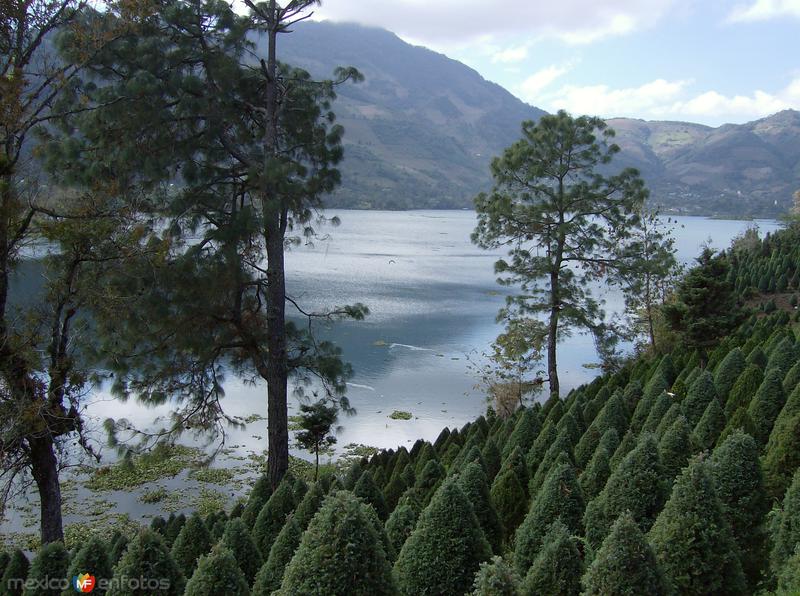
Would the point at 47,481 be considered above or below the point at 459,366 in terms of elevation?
above

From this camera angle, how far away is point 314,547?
4.94m

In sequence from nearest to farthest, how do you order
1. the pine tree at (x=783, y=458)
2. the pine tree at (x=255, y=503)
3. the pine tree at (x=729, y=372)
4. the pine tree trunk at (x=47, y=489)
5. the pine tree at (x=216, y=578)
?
the pine tree at (x=216, y=578)
the pine tree at (x=783, y=458)
the pine tree at (x=255, y=503)
the pine tree trunk at (x=47, y=489)
the pine tree at (x=729, y=372)

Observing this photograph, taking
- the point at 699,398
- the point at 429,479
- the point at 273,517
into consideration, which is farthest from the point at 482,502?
the point at 699,398

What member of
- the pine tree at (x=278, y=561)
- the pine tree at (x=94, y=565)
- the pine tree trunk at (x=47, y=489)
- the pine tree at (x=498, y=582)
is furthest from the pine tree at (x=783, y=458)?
the pine tree trunk at (x=47, y=489)

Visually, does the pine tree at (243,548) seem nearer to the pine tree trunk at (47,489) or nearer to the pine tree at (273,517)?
the pine tree at (273,517)

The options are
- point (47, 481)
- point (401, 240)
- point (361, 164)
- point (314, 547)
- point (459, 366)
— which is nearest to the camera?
point (314, 547)

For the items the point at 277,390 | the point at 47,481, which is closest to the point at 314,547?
the point at 47,481

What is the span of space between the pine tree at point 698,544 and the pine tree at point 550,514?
62.1 inches

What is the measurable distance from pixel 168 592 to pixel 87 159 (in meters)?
10.2

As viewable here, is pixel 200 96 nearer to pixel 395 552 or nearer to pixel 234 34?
pixel 234 34

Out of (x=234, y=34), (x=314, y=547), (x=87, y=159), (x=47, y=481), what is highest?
(x=234, y=34)

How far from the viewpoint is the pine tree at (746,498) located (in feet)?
22.8

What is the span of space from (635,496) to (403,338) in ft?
117

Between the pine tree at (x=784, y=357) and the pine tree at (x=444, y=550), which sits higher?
the pine tree at (x=784, y=357)
